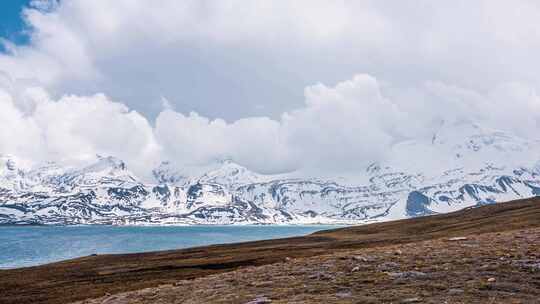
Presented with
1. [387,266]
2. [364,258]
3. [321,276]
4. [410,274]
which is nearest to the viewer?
[410,274]

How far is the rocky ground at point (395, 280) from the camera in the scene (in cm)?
2127

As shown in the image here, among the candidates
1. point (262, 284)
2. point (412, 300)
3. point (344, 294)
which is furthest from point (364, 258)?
point (412, 300)

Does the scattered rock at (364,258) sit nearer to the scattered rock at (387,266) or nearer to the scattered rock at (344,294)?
the scattered rock at (387,266)

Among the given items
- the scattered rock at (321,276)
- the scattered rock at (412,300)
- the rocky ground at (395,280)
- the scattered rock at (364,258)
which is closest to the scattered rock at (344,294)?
the rocky ground at (395,280)

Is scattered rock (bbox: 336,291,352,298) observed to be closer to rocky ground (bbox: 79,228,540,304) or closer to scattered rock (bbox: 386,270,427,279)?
rocky ground (bbox: 79,228,540,304)

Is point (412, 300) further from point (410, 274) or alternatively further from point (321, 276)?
point (321, 276)

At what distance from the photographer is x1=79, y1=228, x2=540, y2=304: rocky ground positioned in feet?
69.8

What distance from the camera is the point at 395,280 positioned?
24344 millimetres

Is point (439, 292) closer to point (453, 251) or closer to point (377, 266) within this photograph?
point (377, 266)

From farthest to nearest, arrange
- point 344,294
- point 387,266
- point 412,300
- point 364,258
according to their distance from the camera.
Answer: point 364,258
point 387,266
point 344,294
point 412,300

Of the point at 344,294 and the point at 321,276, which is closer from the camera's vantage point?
the point at 344,294

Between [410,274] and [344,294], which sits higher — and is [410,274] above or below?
above

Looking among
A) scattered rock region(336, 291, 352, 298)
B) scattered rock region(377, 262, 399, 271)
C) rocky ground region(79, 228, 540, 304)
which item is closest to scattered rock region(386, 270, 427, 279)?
rocky ground region(79, 228, 540, 304)

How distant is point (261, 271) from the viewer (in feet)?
109
